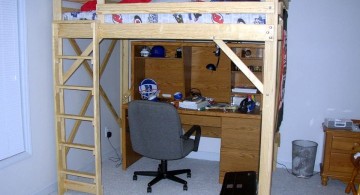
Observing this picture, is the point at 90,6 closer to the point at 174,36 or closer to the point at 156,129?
the point at 174,36

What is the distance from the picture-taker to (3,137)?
9.19 ft

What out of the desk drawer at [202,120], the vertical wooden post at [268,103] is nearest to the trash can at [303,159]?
the desk drawer at [202,120]

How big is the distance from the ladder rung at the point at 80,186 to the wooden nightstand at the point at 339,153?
2.48 metres

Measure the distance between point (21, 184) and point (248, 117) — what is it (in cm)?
230

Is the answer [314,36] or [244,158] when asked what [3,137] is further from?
[314,36]

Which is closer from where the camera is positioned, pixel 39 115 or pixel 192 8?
pixel 192 8

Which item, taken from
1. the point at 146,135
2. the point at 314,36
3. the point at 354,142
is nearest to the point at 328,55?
the point at 314,36

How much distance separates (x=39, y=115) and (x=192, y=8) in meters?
1.81

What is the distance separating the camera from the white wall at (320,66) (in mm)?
3727

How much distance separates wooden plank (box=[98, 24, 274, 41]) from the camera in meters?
2.42

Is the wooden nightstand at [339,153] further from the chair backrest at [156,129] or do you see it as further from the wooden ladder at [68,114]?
the wooden ladder at [68,114]

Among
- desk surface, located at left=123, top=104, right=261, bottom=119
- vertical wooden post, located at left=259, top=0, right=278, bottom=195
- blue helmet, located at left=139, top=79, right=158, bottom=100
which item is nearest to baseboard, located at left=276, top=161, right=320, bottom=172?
desk surface, located at left=123, top=104, right=261, bottom=119

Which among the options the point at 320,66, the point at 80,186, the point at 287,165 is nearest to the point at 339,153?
the point at 287,165

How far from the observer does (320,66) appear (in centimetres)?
386
